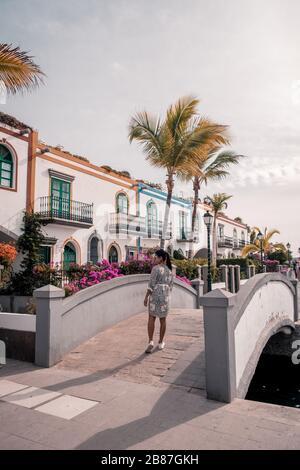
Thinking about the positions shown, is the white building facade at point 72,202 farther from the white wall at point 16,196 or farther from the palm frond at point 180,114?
the palm frond at point 180,114

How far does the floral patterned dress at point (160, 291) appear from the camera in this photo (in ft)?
17.7

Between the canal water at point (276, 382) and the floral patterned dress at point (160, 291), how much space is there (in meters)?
5.52

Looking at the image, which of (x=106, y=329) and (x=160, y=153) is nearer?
(x=106, y=329)

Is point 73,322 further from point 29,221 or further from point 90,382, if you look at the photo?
point 29,221

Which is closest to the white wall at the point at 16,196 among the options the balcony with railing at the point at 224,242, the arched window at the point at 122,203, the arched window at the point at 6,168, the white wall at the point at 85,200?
the arched window at the point at 6,168

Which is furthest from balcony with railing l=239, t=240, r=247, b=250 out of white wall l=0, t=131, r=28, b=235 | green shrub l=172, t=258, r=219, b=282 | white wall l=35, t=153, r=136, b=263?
white wall l=0, t=131, r=28, b=235

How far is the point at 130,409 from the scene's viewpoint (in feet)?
11.6

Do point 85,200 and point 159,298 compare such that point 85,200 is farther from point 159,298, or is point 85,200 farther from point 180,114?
point 159,298

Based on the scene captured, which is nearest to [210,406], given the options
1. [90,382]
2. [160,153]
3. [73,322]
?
[90,382]

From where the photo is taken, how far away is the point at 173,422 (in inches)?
127

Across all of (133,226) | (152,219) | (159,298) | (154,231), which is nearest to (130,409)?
(159,298)

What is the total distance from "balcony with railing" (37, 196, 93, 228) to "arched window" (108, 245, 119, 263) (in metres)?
2.68

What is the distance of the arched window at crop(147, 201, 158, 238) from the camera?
22727mm
